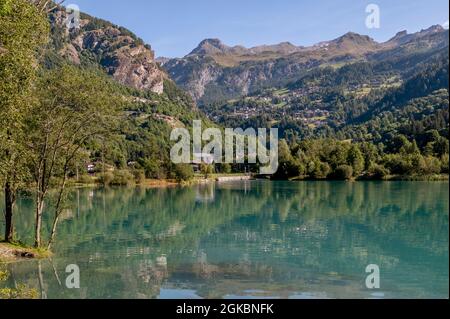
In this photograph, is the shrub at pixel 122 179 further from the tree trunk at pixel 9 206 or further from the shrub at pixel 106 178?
the tree trunk at pixel 9 206

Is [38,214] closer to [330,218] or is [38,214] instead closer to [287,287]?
[287,287]

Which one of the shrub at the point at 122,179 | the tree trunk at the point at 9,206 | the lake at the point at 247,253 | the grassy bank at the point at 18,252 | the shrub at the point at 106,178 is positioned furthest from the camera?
the shrub at the point at 122,179

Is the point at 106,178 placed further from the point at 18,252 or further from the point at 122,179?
the point at 18,252

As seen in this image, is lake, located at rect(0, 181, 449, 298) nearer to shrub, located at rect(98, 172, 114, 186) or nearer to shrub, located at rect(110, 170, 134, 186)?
shrub, located at rect(110, 170, 134, 186)

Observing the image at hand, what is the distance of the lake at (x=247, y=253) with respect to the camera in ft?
66.8

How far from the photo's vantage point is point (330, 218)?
1896 inches

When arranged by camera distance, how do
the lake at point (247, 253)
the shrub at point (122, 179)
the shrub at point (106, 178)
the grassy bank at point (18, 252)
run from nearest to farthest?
the lake at point (247, 253) → the grassy bank at point (18, 252) → the shrub at point (106, 178) → the shrub at point (122, 179)

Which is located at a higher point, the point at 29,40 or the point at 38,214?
the point at 29,40

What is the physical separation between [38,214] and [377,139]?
592 feet

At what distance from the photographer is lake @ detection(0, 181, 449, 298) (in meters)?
20.4

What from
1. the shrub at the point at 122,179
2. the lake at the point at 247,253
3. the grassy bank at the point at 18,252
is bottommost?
the lake at the point at 247,253

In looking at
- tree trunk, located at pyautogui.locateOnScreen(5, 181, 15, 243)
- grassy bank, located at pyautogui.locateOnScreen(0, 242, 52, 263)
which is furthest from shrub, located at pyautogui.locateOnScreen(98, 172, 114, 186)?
grassy bank, located at pyautogui.locateOnScreen(0, 242, 52, 263)

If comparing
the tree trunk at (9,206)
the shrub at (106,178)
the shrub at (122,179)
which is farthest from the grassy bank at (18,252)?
the shrub at (106,178)
